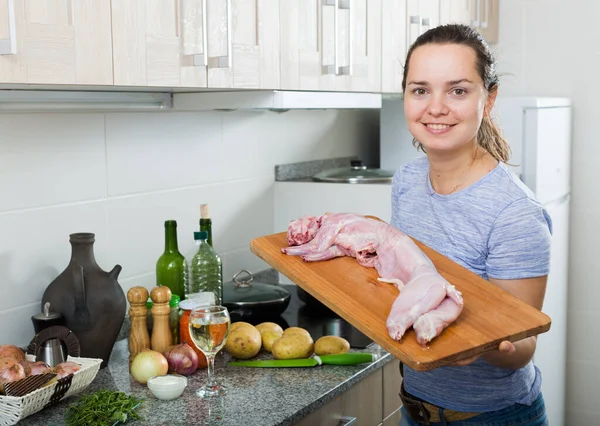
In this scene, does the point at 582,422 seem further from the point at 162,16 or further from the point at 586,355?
the point at 162,16

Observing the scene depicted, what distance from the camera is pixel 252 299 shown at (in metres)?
2.22

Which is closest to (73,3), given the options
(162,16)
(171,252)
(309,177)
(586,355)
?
(162,16)

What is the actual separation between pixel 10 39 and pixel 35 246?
75 centimetres

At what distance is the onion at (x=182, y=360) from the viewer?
6.03 ft

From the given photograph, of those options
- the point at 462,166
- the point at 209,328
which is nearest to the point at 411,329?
the point at 462,166

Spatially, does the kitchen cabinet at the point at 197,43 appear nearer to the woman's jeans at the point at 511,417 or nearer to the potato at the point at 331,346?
the potato at the point at 331,346

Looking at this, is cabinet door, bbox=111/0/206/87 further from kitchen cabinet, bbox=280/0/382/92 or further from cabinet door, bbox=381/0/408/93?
cabinet door, bbox=381/0/408/93

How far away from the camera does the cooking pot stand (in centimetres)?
220

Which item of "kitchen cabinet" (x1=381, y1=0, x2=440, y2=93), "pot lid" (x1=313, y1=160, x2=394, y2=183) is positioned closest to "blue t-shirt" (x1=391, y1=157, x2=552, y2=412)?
"kitchen cabinet" (x1=381, y1=0, x2=440, y2=93)

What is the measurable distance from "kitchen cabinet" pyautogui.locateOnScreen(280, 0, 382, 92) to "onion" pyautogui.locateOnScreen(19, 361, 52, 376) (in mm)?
861

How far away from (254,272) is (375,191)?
0.49m

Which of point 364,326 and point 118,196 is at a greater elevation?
point 118,196

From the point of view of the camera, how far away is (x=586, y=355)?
3.56m

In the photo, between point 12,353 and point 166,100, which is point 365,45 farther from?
point 12,353
